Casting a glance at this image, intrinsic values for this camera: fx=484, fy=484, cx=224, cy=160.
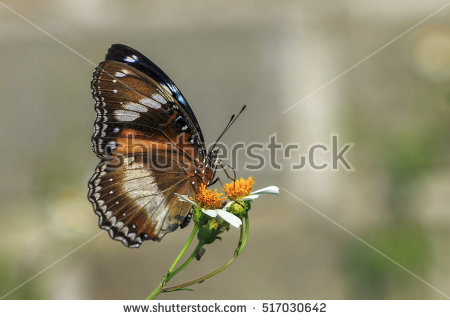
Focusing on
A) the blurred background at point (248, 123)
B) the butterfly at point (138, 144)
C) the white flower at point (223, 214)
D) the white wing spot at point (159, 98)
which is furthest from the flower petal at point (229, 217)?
the blurred background at point (248, 123)

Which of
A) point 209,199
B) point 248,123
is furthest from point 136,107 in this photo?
point 248,123

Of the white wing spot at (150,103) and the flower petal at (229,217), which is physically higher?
the white wing spot at (150,103)

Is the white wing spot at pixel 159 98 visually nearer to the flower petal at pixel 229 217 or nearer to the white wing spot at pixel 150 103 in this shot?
the white wing spot at pixel 150 103

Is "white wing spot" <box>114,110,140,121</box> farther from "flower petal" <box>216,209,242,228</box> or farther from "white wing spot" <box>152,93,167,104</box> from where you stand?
"flower petal" <box>216,209,242,228</box>

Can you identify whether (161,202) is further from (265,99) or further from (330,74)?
(330,74)
